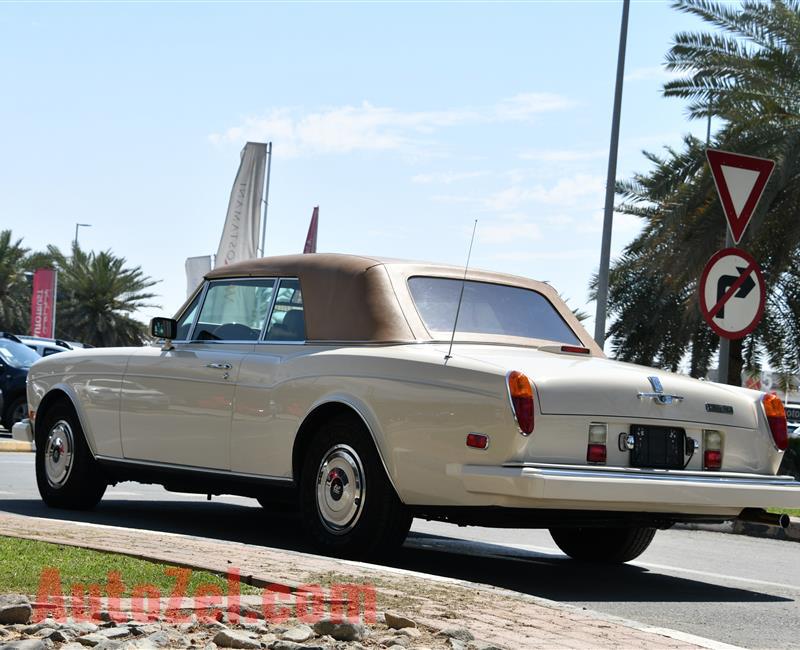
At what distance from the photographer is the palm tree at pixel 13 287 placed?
2381 inches

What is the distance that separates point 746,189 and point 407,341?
4.84 metres

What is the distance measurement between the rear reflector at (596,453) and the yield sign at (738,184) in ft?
15.8

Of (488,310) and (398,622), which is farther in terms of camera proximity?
(488,310)

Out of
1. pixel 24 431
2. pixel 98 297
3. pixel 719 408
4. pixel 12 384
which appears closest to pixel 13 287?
pixel 98 297

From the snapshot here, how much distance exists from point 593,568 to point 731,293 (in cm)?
381

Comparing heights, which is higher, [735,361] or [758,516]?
[735,361]

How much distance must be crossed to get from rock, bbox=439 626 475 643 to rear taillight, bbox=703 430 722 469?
281cm

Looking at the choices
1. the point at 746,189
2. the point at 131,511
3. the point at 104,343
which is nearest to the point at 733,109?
the point at 746,189

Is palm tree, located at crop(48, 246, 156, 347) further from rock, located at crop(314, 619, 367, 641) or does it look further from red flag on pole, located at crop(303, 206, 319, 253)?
rock, located at crop(314, 619, 367, 641)

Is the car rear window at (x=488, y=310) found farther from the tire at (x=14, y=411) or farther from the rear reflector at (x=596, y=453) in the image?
the tire at (x=14, y=411)

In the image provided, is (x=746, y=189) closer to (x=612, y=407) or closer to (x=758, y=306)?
(x=758, y=306)

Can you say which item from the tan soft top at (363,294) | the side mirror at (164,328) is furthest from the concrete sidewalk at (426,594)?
the side mirror at (164,328)

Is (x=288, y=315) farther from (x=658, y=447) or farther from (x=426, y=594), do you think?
(x=426, y=594)

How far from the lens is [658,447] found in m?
7.41
